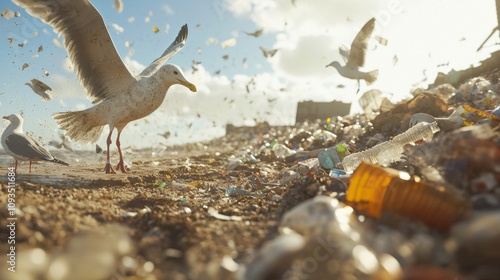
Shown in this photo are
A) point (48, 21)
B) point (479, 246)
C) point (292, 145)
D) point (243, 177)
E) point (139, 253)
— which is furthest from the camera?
point (292, 145)

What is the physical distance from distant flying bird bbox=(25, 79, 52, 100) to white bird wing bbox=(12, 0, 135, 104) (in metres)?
0.47

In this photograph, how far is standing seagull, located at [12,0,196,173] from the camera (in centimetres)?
421

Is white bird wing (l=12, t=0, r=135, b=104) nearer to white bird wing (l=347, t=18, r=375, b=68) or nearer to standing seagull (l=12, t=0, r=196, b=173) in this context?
standing seagull (l=12, t=0, r=196, b=173)

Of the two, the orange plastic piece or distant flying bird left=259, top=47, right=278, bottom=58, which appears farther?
distant flying bird left=259, top=47, right=278, bottom=58

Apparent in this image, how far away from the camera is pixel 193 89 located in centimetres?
484

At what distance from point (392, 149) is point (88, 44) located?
4008 millimetres

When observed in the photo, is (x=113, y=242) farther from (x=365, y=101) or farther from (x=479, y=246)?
(x=365, y=101)

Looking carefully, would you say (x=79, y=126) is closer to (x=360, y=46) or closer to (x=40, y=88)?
(x=40, y=88)

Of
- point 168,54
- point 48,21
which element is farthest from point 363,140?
point 48,21

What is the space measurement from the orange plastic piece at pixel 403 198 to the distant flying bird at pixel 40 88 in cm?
436

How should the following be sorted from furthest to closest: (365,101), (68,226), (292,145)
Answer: (365,101) → (292,145) → (68,226)

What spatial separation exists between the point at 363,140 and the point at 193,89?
2.64 metres

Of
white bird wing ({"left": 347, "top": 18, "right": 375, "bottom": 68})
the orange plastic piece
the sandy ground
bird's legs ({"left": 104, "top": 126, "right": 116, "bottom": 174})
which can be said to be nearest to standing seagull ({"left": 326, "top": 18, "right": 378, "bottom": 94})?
white bird wing ({"left": 347, "top": 18, "right": 375, "bottom": 68})

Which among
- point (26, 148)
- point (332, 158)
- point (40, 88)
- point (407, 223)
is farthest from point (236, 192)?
point (40, 88)
